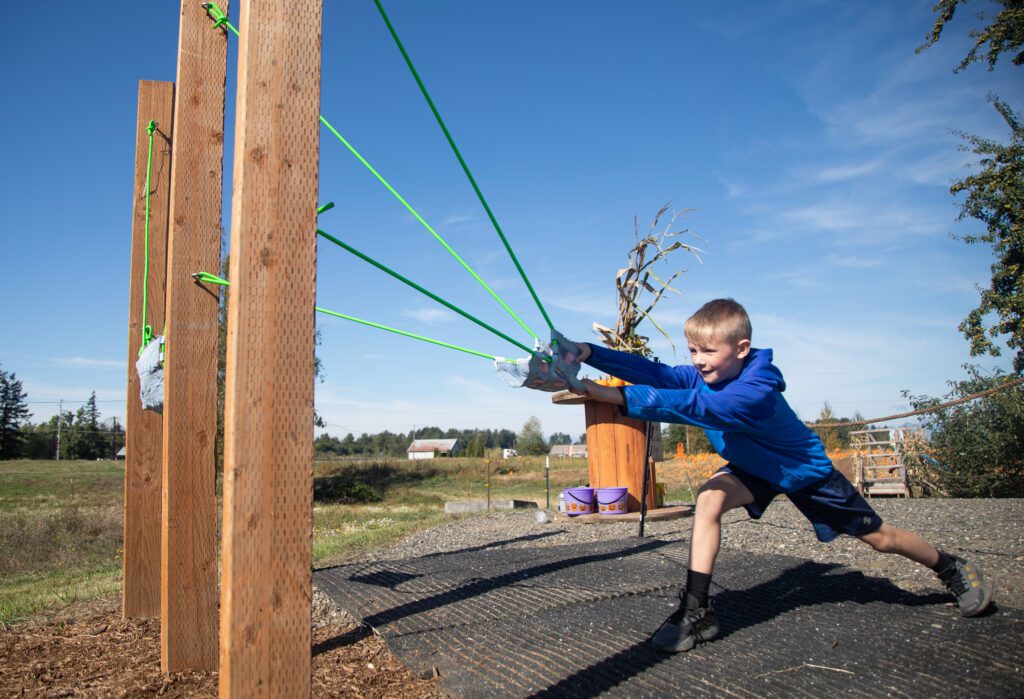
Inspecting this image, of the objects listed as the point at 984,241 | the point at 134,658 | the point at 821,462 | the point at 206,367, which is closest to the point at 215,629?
the point at 134,658

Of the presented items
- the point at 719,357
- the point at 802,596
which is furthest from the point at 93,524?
the point at 719,357

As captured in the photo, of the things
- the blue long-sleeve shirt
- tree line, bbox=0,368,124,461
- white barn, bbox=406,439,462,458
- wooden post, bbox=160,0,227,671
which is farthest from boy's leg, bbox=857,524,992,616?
white barn, bbox=406,439,462,458

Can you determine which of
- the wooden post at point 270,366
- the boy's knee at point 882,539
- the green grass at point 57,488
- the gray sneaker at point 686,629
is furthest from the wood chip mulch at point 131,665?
the green grass at point 57,488

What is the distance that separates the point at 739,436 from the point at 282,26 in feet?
8.65

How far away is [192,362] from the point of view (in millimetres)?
3227

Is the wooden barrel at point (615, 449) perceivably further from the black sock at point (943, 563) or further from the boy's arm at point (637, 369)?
the black sock at point (943, 563)

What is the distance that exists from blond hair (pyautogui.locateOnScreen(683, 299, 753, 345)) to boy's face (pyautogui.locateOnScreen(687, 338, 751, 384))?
0.07 ft

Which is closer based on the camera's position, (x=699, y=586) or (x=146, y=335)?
(x=699, y=586)

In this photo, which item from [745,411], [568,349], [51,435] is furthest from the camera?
[51,435]

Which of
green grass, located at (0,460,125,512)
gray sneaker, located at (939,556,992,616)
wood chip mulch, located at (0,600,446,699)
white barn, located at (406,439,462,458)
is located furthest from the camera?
white barn, located at (406,439,462,458)

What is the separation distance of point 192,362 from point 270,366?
1.62 m

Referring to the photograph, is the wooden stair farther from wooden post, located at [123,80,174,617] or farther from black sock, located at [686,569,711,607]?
wooden post, located at [123,80,174,617]

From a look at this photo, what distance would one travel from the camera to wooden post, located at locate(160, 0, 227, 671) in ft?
10.4

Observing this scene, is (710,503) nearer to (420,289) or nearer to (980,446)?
(420,289)
